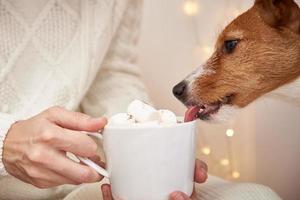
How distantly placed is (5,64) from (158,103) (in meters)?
0.59

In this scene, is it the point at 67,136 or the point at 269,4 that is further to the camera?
the point at 269,4

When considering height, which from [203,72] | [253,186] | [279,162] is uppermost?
[203,72]

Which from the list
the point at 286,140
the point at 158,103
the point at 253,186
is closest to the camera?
the point at 253,186

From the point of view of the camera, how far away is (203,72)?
3.00 feet

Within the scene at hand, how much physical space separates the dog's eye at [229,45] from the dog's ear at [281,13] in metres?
0.08

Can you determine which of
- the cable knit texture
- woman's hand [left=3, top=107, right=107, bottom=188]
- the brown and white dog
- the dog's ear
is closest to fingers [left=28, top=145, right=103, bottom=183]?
woman's hand [left=3, top=107, right=107, bottom=188]

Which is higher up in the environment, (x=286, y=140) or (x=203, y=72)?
(x=203, y=72)

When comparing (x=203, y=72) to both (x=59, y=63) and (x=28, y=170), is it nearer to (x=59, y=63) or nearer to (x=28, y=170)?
(x=59, y=63)

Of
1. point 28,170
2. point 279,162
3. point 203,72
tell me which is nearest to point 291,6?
point 203,72

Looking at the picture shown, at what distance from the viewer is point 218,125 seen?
1143mm

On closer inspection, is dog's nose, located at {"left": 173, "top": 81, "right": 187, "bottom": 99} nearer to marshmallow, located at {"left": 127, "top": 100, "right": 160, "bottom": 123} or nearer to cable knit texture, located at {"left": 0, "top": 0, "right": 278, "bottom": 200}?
cable knit texture, located at {"left": 0, "top": 0, "right": 278, "bottom": 200}

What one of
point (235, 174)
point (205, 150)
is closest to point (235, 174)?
point (235, 174)

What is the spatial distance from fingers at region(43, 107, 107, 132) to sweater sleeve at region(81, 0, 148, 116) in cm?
42

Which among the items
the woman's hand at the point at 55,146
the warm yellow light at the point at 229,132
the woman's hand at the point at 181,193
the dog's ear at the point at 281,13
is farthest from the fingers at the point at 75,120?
the warm yellow light at the point at 229,132
